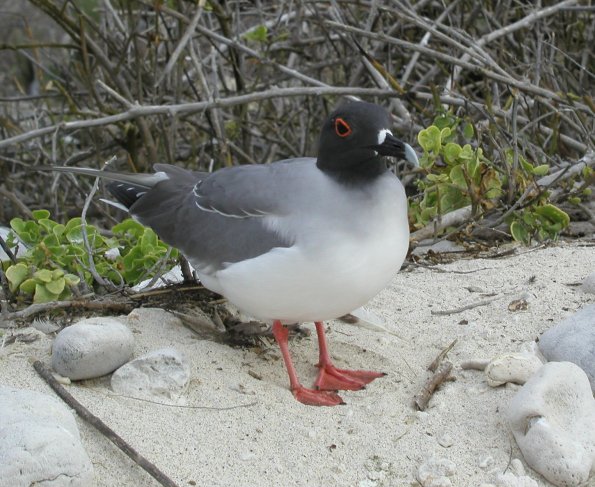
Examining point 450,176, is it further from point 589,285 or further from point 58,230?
point 58,230

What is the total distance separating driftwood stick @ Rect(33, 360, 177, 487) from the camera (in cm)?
277

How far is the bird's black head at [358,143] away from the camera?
3332 millimetres

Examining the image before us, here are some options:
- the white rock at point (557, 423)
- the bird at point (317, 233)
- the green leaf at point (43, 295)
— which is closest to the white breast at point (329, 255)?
the bird at point (317, 233)

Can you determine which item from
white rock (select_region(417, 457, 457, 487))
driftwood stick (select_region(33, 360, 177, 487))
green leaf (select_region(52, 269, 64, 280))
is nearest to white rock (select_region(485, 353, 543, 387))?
white rock (select_region(417, 457, 457, 487))

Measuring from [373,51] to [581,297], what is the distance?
9.76 feet

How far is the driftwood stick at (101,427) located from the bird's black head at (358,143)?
1.18 m

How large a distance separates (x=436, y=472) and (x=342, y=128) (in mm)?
1227

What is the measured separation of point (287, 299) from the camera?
11.0 ft

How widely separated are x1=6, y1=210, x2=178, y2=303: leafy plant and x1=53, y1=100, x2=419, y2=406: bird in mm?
531

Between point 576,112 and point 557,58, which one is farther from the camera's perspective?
point 557,58

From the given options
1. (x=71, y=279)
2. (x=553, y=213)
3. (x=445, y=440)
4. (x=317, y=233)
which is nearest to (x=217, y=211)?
(x=317, y=233)

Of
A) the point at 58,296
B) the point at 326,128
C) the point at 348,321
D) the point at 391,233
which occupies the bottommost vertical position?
the point at 348,321

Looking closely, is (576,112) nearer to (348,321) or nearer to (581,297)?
(581,297)

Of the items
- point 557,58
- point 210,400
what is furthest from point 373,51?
point 210,400
